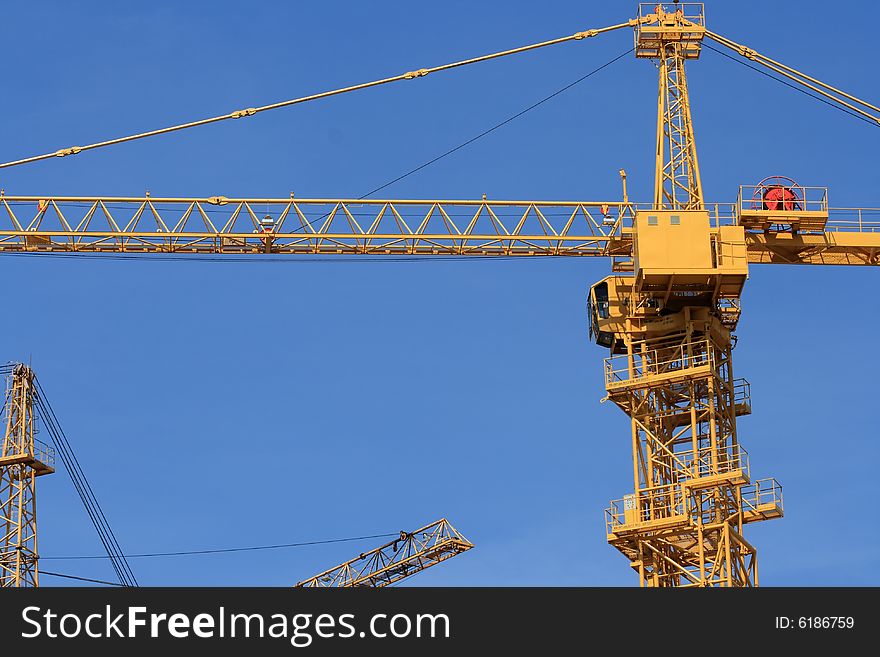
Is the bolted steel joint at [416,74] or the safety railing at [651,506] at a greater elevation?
the bolted steel joint at [416,74]

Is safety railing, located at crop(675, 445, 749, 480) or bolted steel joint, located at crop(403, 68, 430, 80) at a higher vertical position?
bolted steel joint, located at crop(403, 68, 430, 80)

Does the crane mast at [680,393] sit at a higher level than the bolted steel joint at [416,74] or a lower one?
lower

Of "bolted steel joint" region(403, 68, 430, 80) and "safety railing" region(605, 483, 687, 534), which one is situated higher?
"bolted steel joint" region(403, 68, 430, 80)

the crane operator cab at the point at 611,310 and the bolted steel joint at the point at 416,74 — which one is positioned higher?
the bolted steel joint at the point at 416,74

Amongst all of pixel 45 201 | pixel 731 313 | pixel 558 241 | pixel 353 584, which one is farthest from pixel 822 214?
pixel 353 584

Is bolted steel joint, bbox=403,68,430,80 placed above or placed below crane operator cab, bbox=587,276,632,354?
above

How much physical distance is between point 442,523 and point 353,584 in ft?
19.8

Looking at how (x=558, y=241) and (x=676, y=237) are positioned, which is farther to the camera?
(x=558, y=241)
